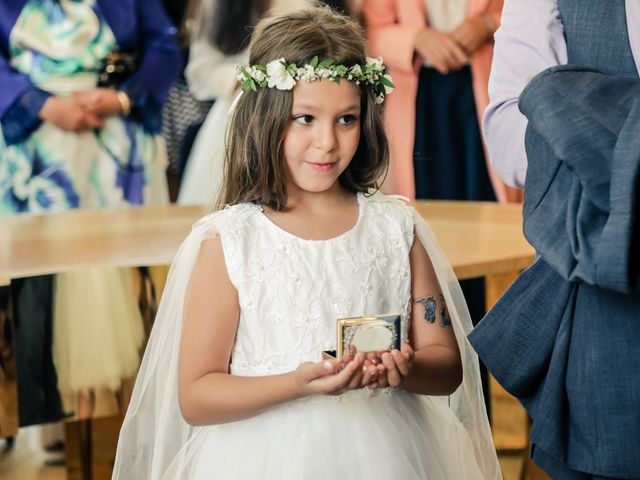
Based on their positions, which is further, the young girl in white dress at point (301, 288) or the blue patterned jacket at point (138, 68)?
the blue patterned jacket at point (138, 68)

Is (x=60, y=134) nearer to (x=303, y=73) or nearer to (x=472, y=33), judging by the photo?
(x=472, y=33)

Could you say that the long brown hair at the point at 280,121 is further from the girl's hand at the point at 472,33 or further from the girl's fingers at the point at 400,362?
the girl's hand at the point at 472,33

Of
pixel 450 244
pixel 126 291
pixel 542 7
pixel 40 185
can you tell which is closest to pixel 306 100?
pixel 542 7

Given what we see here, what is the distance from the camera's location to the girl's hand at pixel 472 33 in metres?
4.68

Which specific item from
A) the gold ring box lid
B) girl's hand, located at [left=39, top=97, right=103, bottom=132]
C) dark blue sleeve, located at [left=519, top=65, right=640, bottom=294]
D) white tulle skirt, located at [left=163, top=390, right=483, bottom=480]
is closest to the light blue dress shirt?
dark blue sleeve, located at [left=519, top=65, right=640, bottom=294]

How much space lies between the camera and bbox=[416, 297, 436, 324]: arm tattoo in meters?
2.10

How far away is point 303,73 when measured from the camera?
6.62ft

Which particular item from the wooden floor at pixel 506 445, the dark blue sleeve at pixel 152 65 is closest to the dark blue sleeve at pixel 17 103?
the dark blue sleeve at pixel 152 65

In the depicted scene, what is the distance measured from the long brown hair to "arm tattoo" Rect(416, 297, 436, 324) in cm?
25

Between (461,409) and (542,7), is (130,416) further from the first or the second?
(542,7)

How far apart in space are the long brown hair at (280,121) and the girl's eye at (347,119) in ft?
0.27

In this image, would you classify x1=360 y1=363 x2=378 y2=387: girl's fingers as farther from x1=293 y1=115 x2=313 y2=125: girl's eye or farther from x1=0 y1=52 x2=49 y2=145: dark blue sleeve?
x1=0 y1=52 x2=49 y2=145: dark blue sleeve

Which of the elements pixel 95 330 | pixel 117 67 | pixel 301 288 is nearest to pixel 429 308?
pixel 301 288

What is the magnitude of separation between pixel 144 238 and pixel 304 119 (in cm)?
151
